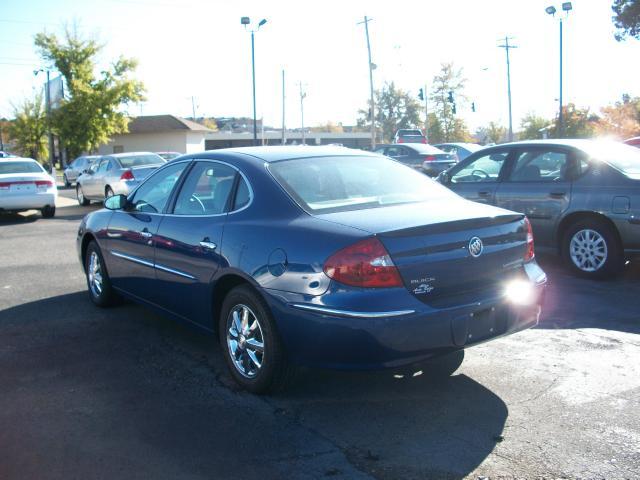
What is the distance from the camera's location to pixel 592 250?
7637mm

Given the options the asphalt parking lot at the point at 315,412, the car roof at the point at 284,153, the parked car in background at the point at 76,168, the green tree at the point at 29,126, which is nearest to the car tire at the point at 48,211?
the asphalt parking lot at the point at 315,412

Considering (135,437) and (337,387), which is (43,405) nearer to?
(135,437)

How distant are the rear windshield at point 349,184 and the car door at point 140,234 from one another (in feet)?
4.09

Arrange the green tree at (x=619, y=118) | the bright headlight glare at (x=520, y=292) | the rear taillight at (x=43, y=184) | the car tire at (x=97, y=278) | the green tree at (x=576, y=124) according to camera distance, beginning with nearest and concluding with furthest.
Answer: the bright headlight glare at (x=520, y=292) → the car tire at (x=97, y=278) → the rear taillight at (x=43, y=184) → the green tree at (x=619, y=118) → the green tree at (x=576, y=124)

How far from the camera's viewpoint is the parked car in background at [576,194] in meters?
7.32

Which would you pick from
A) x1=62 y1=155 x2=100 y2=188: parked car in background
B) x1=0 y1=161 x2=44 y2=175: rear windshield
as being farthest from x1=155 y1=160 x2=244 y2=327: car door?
x1=62 y1=155 x2=100 y2=188: parked car in background

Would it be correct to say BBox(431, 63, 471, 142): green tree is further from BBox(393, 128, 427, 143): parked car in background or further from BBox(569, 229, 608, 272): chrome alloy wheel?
BBox(569, 229, 608, 272): chrome alloy wheel

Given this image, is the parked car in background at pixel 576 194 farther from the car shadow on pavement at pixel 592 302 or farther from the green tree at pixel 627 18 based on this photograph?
the green tree at pixel 627 18

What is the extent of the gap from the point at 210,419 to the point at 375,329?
3.74 ft

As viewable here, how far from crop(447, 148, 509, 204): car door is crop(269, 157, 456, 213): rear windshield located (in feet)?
12.2

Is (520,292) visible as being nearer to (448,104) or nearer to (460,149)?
(460,149)

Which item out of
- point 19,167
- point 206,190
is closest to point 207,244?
point 206,190

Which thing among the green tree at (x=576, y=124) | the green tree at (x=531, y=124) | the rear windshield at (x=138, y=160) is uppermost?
Answer: the green tree at (x=531, y=124)

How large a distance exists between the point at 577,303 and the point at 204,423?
4.15 m
